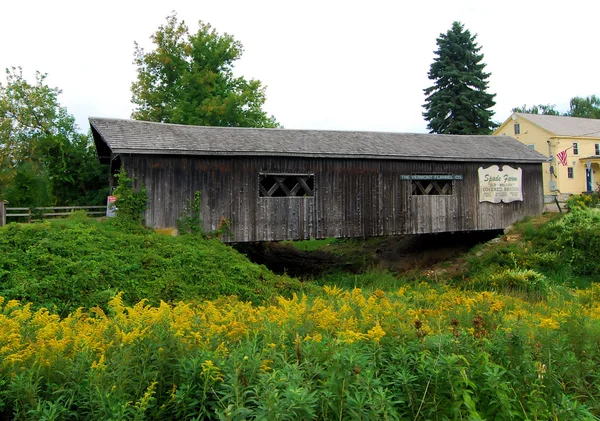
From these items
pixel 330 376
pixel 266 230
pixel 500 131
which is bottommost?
pixel 330 376

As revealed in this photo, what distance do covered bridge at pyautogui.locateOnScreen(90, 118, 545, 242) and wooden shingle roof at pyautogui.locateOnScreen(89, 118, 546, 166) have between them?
0.04 metres

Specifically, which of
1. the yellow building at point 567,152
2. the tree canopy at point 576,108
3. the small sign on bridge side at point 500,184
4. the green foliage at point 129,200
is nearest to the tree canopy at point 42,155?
the green foliage at point 129,200

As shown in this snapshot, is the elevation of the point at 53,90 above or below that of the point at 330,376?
above

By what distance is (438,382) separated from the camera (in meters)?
3.11

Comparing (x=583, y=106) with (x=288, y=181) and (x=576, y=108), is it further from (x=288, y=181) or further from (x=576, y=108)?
(x=288, y=181)

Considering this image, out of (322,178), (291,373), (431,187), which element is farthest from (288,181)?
(291,373)

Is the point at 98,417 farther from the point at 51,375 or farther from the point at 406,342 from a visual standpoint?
the point at 406,342

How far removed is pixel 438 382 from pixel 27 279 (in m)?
8.51

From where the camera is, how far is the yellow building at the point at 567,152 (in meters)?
32.7

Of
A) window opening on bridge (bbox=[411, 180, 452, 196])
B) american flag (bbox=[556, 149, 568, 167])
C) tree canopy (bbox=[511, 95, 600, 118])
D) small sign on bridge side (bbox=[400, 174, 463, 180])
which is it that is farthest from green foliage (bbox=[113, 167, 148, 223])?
tree canopy (bbox=[511, 95, 600, 118])

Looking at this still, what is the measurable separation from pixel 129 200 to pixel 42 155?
1398 cm

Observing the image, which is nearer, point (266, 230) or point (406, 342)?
point (406, 342)

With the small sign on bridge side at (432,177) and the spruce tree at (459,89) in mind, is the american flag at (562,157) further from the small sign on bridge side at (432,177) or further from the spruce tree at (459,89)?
the small sign on bridge side at (432,177)

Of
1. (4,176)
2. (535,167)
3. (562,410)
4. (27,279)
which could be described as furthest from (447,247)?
(4,176)
